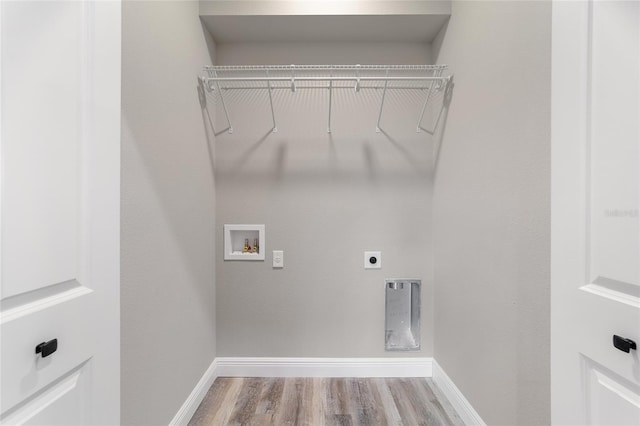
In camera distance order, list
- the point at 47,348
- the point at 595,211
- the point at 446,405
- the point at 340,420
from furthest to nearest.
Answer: the point at 446,405 < the point at 340,420 < the point at 595,211 < the point at 47,348

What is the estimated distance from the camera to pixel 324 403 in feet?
5.55

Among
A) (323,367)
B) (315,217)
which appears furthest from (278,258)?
(323,367)

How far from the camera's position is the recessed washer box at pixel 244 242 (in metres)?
1.99

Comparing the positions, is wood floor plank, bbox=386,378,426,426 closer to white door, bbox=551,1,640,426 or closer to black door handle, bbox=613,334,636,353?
white door, bbox=551,1,640,426

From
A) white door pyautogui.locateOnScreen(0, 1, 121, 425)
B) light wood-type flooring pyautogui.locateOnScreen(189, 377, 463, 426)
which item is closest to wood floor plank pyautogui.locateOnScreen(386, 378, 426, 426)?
light wood-type flooring pyautogui.locateOnScreen(189, 377, 463, 426)

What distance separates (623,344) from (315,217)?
154 cm

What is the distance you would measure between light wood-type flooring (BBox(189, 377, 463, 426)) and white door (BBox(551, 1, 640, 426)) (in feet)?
2.90

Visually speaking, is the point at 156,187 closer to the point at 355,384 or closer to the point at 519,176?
the point at 519,176

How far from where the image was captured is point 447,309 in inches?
70.0

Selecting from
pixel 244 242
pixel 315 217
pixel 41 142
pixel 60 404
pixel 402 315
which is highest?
pixel 41 142

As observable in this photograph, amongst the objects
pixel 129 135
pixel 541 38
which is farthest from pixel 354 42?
pixel 129 135

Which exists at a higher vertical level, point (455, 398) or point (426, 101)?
point (426, 101)

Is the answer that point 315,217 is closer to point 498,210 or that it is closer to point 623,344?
point 498,210

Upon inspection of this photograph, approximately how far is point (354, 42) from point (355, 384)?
2334mm
